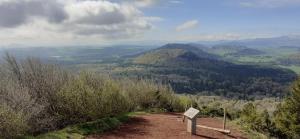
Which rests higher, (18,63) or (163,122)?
(18,63)

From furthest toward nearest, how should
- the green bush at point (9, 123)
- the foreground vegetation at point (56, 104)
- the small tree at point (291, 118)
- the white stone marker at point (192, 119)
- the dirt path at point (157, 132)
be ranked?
the small tree at point (291, 118) < the white stone marker at point (192, 119) < the dirt path at point (157, 132) < the foreground vegetation at point (56, 104) < the green bush at point (9, 123)

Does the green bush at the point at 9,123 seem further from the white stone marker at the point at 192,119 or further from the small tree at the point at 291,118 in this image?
the small tree at the point at 291,118

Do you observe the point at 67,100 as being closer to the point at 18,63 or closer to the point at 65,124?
the point at 65,124

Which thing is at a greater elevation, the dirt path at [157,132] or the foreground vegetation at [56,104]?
the foreground vegetation at [56,104]

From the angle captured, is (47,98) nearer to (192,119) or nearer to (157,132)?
(157,132)

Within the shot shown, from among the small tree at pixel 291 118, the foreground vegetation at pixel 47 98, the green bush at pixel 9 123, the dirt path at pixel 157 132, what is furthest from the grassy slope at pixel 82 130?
the small tree at pixel 291 118

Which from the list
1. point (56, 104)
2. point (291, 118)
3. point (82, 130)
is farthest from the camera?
point (291, 118)

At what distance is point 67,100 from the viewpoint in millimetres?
23188

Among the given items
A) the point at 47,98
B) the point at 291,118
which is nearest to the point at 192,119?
the point at 47,98

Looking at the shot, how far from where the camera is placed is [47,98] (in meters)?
23.0

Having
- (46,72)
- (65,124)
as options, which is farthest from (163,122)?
(46,72)

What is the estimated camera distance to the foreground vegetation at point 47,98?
710 inches

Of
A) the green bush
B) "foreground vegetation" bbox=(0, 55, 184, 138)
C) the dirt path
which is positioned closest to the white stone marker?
the dirt path

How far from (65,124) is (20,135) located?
20.5 feet
